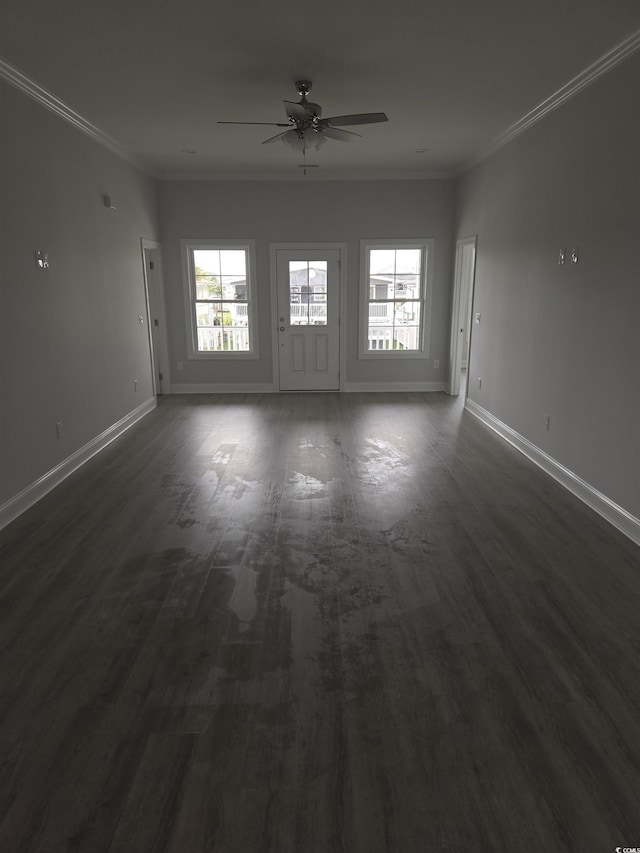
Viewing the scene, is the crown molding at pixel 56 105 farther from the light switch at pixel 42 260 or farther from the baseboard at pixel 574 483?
the baseboard at pixel 574 483

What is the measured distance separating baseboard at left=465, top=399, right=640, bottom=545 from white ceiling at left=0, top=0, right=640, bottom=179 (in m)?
2.85

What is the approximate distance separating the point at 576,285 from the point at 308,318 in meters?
4.36

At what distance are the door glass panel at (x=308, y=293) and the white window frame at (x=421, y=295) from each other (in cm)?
54

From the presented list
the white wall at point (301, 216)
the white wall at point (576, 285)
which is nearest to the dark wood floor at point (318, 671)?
the white wall at point (576, 285)

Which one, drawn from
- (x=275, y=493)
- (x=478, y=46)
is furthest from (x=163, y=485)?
(x=478, y=46)

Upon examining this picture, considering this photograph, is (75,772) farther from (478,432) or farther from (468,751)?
(478,432)

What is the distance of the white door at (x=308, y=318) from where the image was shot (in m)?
7.89

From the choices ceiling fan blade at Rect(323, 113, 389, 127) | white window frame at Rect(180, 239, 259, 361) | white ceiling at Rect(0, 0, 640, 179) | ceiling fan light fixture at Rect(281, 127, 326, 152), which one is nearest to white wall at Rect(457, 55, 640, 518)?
white ceiling at Rect(0, 0, 640, 179)

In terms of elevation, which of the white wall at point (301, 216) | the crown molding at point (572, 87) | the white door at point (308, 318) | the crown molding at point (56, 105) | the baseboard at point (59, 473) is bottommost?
the baseboard at point (59, 473)

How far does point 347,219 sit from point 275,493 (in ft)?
15.8

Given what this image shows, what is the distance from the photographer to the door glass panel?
7.92 metres

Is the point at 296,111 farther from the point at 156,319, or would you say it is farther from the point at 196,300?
the point at 156,319

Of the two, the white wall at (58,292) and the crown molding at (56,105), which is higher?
the crown molding at (56,105)

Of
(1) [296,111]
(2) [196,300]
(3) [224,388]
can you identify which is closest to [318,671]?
(1) [296,111]
